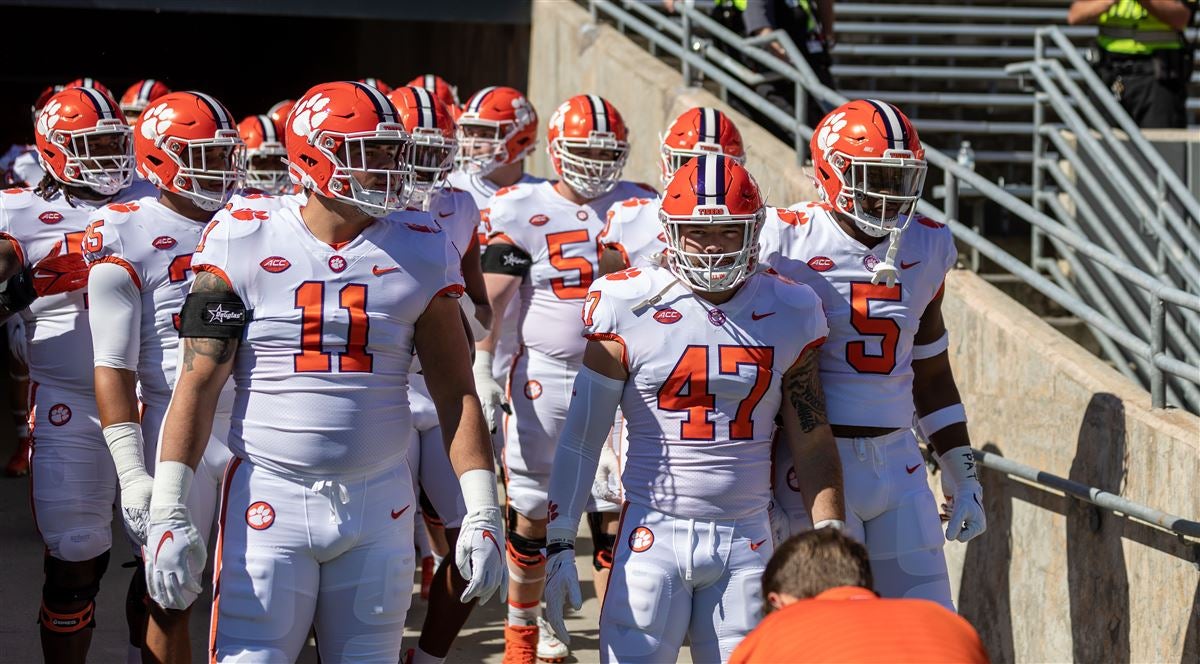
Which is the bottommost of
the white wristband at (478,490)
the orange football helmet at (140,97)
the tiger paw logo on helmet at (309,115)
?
the white wristband at (478,490)

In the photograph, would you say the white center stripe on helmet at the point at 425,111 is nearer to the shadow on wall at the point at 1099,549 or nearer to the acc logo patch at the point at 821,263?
the acc logo patch at the point at 821,263

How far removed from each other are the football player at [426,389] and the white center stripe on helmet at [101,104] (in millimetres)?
1048

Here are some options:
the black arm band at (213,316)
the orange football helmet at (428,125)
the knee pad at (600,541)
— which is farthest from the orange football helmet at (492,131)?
the black arm band at (213,316)

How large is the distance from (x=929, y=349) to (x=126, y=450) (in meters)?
2.50

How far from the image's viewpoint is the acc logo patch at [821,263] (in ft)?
15.4

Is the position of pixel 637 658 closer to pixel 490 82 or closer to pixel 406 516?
pixel 406 516

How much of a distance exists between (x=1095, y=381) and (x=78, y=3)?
8.77 metres

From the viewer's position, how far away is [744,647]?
111 inches

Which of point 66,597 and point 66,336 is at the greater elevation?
point 66,336

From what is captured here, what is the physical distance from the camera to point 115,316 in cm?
459

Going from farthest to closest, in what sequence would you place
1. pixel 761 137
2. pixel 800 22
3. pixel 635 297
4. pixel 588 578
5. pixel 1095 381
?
pixel 800 22, pixel 761 137, pixel 588 578, pixel 1095 381, pixel 635 297

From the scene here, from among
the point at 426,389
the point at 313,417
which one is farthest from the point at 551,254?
the point at 313,417

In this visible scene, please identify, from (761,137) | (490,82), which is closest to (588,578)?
(761,137)

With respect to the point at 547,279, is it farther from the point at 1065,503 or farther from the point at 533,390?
the point at 1065,503
